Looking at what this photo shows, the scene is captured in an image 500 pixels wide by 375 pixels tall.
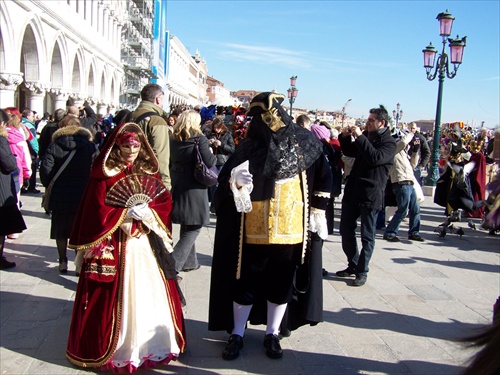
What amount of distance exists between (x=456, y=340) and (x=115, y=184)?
2622mm

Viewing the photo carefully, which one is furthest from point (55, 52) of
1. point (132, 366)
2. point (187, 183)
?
point (132, 366)

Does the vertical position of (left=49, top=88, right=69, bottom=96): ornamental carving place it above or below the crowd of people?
above

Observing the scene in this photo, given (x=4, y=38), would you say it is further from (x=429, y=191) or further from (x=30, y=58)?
(x=429, y=191)

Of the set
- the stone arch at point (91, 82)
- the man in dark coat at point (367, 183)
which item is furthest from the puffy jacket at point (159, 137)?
the stone arch at point (91, 82)

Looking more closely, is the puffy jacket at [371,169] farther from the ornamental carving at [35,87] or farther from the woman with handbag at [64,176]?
the ornamental carving at [35,87]

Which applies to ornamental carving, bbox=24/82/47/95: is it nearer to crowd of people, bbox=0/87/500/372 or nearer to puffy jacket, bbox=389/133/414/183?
puffy jacket, bbox=389/133/414/183

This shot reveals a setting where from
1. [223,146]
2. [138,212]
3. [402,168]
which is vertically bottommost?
[138,212]

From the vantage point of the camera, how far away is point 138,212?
3551 mm

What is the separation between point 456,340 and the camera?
4.99 ft

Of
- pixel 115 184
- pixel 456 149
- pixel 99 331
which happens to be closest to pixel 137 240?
pixel 115 184

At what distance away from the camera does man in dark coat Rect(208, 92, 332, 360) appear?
365 cm

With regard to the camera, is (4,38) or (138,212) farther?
(4,38)

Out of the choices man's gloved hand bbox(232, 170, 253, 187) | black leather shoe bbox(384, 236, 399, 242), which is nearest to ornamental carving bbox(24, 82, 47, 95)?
black leather shoe bbox(384, 236, 399, 242)

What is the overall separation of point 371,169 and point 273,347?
8.66 feet
